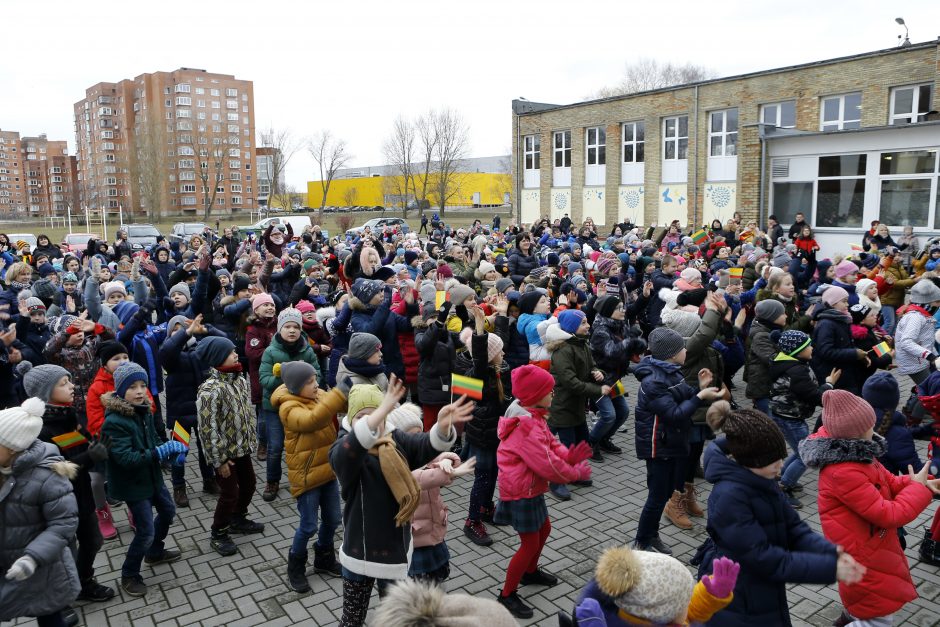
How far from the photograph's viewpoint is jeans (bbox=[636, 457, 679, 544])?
207 inches

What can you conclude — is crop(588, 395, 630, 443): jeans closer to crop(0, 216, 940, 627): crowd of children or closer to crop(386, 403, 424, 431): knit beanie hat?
crop(0, 216, 940, 627): crowd of children

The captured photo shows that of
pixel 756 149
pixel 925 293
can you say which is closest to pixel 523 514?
pixel 925 293

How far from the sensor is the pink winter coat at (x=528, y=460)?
14.8ft

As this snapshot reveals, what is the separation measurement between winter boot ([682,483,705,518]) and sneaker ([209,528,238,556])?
3912mm

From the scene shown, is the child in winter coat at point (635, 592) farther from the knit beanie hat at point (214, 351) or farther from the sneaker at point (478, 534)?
the knit beanie hat at point (214, 351)

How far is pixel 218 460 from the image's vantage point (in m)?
5.35

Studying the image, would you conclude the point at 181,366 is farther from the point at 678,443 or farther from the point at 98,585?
the point at 678,443

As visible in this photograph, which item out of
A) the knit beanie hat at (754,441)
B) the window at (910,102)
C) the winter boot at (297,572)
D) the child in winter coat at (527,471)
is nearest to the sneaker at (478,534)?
the child in winter coat at (527,471)

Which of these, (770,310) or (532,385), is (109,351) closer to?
(532,385)

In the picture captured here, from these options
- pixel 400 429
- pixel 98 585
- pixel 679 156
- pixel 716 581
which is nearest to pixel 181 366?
pixel 98 585

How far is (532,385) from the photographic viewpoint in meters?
4.75

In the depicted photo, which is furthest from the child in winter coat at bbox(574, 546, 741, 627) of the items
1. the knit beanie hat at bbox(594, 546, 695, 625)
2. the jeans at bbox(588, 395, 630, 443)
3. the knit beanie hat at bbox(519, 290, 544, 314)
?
the knit beanie hat at bbox(519, 290, 544, 314)

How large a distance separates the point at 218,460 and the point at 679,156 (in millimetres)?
29745

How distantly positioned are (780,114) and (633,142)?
747 centimetres
